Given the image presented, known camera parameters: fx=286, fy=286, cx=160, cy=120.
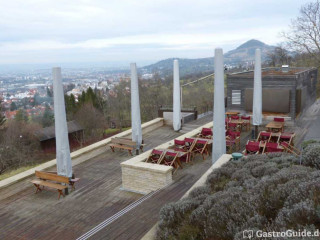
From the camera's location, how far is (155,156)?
1028 centimetres

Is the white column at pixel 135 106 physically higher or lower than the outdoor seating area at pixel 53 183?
higher

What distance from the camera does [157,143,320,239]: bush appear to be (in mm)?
3555

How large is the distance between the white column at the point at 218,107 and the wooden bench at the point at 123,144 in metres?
4.05

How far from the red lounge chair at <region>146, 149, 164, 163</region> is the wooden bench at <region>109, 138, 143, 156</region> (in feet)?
5.94

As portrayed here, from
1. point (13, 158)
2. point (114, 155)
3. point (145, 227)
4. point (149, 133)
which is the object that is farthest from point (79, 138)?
point (145, 227)

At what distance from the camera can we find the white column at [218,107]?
8422 millimetres

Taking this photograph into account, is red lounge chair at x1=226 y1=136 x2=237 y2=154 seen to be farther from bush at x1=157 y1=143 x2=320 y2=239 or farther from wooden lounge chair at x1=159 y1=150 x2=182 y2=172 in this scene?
bush at x1=157 y1=143 x2=320 y2=239

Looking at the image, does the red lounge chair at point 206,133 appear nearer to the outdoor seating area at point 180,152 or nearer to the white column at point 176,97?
the outdoor seating area at point 180,152

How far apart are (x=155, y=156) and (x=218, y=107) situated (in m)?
3.03

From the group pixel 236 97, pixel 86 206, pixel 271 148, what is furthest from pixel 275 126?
pixel 86 206

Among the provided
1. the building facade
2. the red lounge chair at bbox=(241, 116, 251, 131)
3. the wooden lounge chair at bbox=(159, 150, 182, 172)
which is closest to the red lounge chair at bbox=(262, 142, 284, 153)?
the wooden lounge chair at bbox=(159, 150, 182, 172)

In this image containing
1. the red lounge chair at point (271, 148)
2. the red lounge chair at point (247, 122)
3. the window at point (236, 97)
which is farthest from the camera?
the window at point (236, 97)

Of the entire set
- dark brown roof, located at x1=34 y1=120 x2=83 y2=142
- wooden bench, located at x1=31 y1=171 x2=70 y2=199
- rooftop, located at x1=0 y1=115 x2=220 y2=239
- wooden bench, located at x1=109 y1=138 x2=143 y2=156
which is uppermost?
wooden bench, located at x1=109 y1=138 x2=143 y2=156

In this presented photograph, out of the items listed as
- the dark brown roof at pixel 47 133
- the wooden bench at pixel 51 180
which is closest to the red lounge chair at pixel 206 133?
the wooden bench at pixel 51 180
